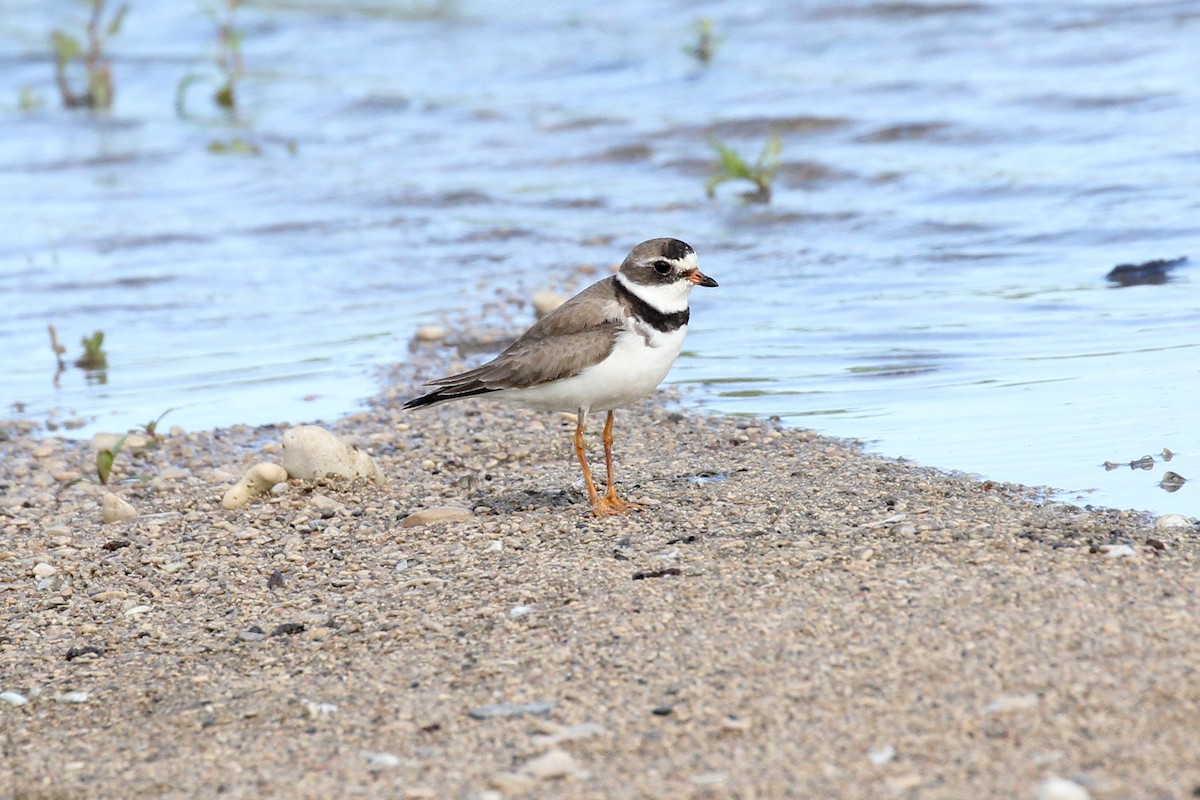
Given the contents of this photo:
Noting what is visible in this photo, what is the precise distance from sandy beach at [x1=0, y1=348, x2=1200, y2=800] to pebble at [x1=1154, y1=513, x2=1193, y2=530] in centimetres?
2

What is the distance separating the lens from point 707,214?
468 inches

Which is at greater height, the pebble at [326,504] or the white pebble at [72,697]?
the pebble at [326,504]

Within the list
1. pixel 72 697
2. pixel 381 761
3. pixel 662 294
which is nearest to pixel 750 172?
pixel 662 294

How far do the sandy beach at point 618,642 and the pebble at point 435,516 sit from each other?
0.02 meters

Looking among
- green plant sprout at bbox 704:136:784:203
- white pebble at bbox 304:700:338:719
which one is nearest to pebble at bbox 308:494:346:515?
white pebble at bbox 304:700:338:719

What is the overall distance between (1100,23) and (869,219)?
6207mm

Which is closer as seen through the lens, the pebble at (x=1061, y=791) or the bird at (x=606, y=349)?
the pebble at (x=1061, y=791)

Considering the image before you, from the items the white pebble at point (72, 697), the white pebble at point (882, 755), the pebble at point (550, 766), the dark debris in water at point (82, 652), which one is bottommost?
the white pebble at point (882, 755)

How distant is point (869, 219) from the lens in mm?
11055

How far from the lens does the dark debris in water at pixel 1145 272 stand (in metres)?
8.47

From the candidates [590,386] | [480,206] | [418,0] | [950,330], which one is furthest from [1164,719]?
[418,0]

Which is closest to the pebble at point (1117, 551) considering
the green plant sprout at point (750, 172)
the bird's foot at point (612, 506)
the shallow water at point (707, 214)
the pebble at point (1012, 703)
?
the shallow water at point (707, 214)

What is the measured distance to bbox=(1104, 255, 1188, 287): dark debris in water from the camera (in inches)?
333

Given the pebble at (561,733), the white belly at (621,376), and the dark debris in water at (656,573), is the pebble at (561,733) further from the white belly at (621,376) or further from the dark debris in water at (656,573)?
the white belly at (621,376)
